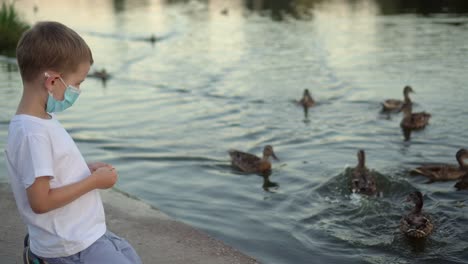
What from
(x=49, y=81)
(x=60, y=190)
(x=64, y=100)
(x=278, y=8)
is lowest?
(x=60, y=190)

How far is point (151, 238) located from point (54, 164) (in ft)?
8.14

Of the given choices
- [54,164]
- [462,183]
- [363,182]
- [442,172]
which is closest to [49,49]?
[54,164]

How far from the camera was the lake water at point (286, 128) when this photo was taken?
7.97m

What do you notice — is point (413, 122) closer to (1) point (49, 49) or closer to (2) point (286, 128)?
(2) point (286, 128)

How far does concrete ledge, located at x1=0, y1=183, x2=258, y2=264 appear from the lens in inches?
209

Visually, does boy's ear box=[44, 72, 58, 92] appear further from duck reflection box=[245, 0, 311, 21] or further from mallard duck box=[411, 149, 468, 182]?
duck reflection box=[245, 0, 311, 21]

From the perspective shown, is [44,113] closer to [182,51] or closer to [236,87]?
[236,87]

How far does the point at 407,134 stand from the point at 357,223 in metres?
5.35

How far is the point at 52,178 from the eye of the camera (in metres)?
3.36

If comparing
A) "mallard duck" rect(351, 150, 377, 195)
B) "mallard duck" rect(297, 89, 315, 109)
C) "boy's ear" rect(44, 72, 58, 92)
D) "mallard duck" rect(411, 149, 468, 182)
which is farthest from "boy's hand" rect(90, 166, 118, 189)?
"mallard duck" rect(297, 89, 315, 109)

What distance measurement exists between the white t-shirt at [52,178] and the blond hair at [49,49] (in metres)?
0.28

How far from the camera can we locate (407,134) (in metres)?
13.1

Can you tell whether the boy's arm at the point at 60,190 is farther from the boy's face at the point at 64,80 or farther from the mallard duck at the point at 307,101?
the mallard duck at the point at 307,101

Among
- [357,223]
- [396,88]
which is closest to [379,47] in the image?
[396,88]
